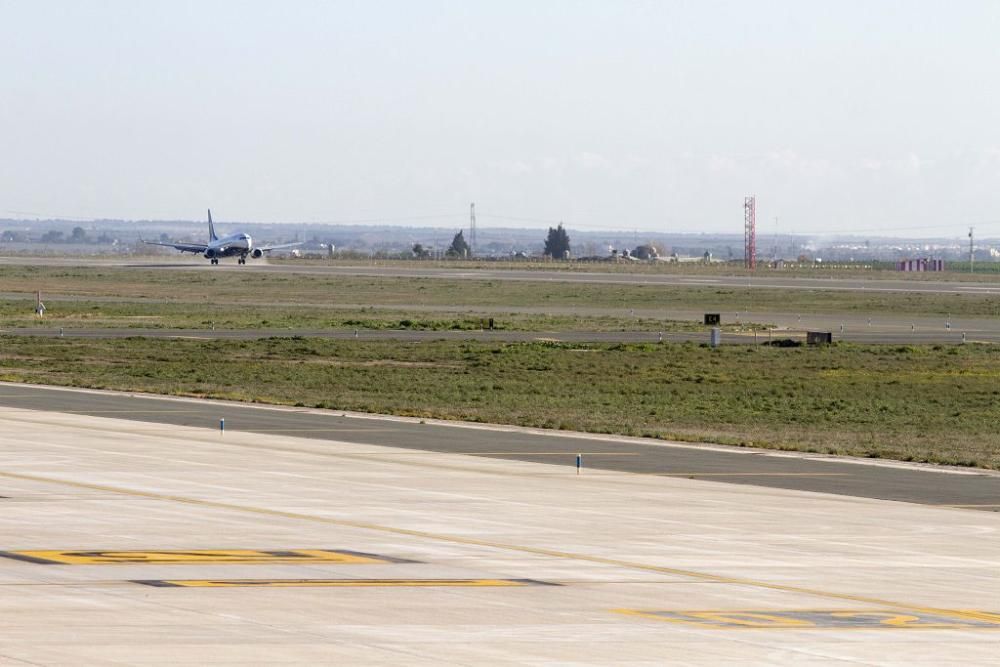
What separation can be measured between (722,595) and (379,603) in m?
4.21

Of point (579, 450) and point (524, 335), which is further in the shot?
point (524, 335)

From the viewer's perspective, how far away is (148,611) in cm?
1730

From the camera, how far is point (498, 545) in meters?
23.3

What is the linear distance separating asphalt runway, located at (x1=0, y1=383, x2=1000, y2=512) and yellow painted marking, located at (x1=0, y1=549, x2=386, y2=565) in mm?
12749

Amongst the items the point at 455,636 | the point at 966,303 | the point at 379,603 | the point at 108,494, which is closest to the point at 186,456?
the point at 108,494

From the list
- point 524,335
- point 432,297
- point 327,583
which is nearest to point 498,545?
point 327,583

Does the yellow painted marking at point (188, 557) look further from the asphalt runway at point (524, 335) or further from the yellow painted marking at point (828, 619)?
the asphalt runway at point (524, 335)

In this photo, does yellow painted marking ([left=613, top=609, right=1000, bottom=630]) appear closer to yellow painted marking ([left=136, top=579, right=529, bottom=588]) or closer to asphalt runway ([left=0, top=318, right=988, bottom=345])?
yellow painted marking ([left=136, top=579, right=529, bottom=588])

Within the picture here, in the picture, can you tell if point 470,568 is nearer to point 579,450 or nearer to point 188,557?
point 188,557

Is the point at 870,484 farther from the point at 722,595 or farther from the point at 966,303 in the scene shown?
the point at 966,303

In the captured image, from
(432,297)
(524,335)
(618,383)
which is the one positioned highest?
(618,383)

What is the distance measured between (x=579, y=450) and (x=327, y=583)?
63.3ft

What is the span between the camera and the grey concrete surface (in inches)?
632

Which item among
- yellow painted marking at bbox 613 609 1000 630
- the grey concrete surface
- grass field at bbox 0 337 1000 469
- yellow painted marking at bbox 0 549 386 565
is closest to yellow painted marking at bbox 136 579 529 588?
the grey concrete surface
